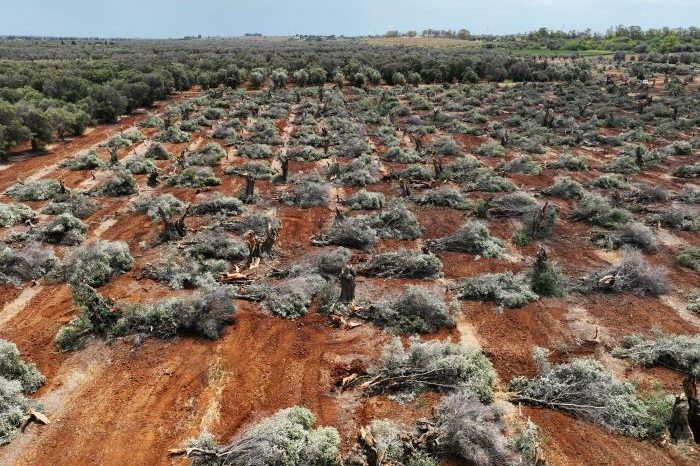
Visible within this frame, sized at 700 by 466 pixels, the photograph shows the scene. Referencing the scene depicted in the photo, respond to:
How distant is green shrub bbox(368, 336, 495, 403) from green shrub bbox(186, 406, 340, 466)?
192 cm

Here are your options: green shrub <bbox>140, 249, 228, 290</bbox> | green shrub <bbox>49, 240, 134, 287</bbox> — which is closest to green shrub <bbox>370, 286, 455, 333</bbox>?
green shrub <bbox>140, 249, 228, 290</bbox>

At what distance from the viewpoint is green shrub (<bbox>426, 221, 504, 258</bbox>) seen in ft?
50.5

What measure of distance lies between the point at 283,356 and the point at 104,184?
14683mm

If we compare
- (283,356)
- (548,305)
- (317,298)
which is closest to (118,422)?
(283,356)

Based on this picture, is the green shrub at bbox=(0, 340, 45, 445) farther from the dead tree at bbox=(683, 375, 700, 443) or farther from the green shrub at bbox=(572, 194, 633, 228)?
the green shrub at bbox=(572, 194, 633, 228)

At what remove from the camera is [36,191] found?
65.3ft

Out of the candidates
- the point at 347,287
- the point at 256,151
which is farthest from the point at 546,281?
the point at 256,151

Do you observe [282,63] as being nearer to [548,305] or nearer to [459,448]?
[548,305]

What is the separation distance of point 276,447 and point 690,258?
45.1 feet

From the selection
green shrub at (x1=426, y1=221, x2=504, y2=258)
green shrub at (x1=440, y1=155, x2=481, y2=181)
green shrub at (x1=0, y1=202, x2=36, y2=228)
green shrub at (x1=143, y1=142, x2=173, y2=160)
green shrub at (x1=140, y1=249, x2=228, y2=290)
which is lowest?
green shrub at (x1=140, y1=249, x2=228, y2=290)

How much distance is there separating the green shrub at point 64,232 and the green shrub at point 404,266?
388 inches

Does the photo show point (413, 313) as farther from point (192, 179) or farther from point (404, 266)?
point (192, 179)

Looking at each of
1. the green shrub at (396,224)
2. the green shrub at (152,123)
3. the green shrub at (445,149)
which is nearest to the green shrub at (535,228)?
the green shrub at (396,224)

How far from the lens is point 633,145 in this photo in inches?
1077
